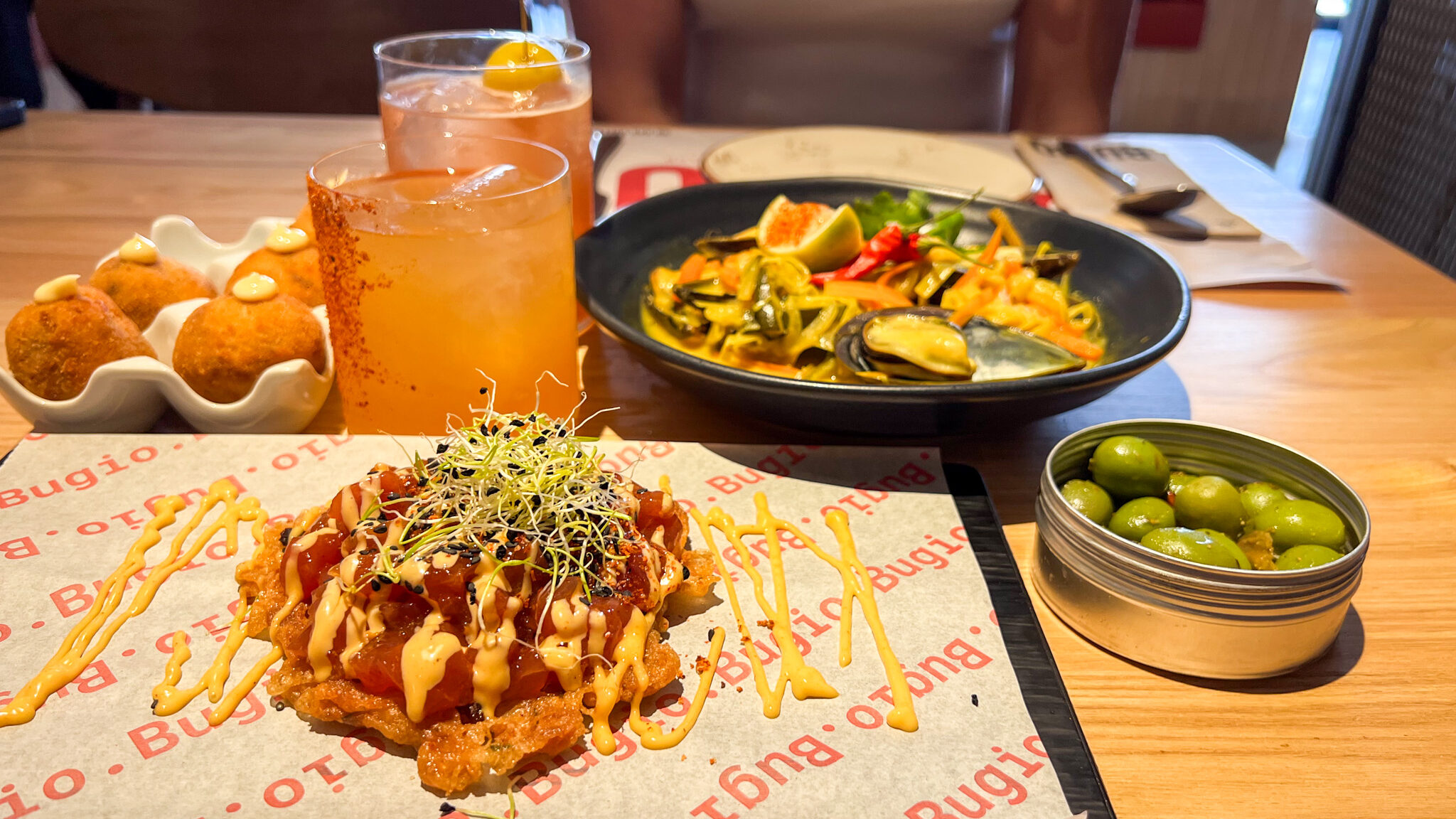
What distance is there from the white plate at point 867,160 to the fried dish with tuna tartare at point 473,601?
1586 mm

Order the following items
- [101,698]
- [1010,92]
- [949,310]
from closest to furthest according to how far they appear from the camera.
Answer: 1. [101,698]
2. [949,310]
3. [1010,92]

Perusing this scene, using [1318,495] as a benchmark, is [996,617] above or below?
below

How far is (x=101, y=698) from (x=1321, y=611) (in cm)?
153

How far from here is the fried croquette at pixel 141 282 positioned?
1.77 metres

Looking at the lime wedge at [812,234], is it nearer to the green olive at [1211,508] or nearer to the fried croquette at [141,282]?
the green olive at [1211,508]

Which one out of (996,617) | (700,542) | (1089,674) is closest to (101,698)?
(700,542)

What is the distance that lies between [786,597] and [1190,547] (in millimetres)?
549

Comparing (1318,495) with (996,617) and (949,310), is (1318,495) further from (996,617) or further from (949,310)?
(949,310)

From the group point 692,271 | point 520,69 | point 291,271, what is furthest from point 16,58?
point 692,271

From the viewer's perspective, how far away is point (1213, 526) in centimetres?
130

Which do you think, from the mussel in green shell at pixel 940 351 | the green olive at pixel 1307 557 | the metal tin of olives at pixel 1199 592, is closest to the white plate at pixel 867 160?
the mussel in green shell at pixel 940 351

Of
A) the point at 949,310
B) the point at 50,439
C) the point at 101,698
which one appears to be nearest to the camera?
the point at 101,698

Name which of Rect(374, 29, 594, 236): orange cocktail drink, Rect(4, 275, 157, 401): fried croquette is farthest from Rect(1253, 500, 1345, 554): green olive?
Rect(4, 275, 157, 401): fried croquette

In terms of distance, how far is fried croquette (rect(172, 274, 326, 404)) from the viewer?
1586mm
